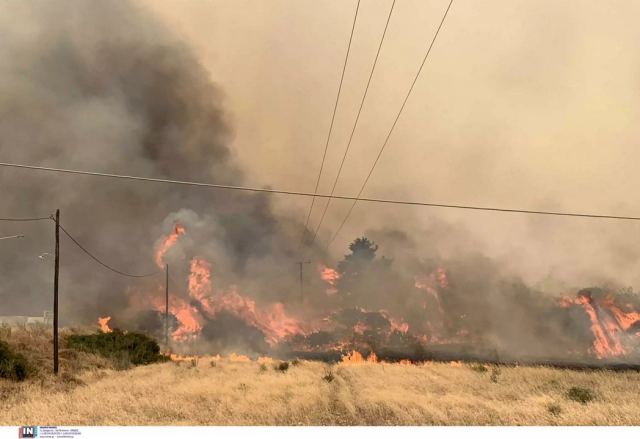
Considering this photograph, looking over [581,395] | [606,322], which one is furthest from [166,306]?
[606,322]

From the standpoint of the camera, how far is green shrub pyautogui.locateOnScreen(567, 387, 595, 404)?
1024 cm

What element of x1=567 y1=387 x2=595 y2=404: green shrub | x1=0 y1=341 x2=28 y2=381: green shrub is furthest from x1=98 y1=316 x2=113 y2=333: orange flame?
x1=567 y1=387 x2=595 y2=404: green shrub

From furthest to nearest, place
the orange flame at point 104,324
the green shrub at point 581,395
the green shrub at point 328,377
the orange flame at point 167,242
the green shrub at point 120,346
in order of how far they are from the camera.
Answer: the green shrub at point 120,346 → the orange flame at point 104,324 → the orange flame at point 167,242 → the green shrub at point 328,377 → the green shrub at point 581,395

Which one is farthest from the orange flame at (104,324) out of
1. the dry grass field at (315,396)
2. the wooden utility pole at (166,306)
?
the wooden utility pole at (166,306)

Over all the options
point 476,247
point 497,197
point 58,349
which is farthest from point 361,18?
point 58,349

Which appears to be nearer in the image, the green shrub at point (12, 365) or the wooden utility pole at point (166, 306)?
the green shrub at point (12, 365)

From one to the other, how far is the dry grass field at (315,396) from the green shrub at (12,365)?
0.31 meters

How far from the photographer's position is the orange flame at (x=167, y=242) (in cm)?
1156

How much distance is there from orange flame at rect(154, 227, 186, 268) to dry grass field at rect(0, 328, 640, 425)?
10.3 ft

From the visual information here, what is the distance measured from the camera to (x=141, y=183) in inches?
463

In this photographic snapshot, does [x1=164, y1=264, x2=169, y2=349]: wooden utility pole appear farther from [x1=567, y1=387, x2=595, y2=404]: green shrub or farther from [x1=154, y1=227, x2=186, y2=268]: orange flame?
[x1=567, y1=387, x2=595, y2=404]: green shrub

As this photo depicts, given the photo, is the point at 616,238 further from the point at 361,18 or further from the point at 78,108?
the point at 78,108
